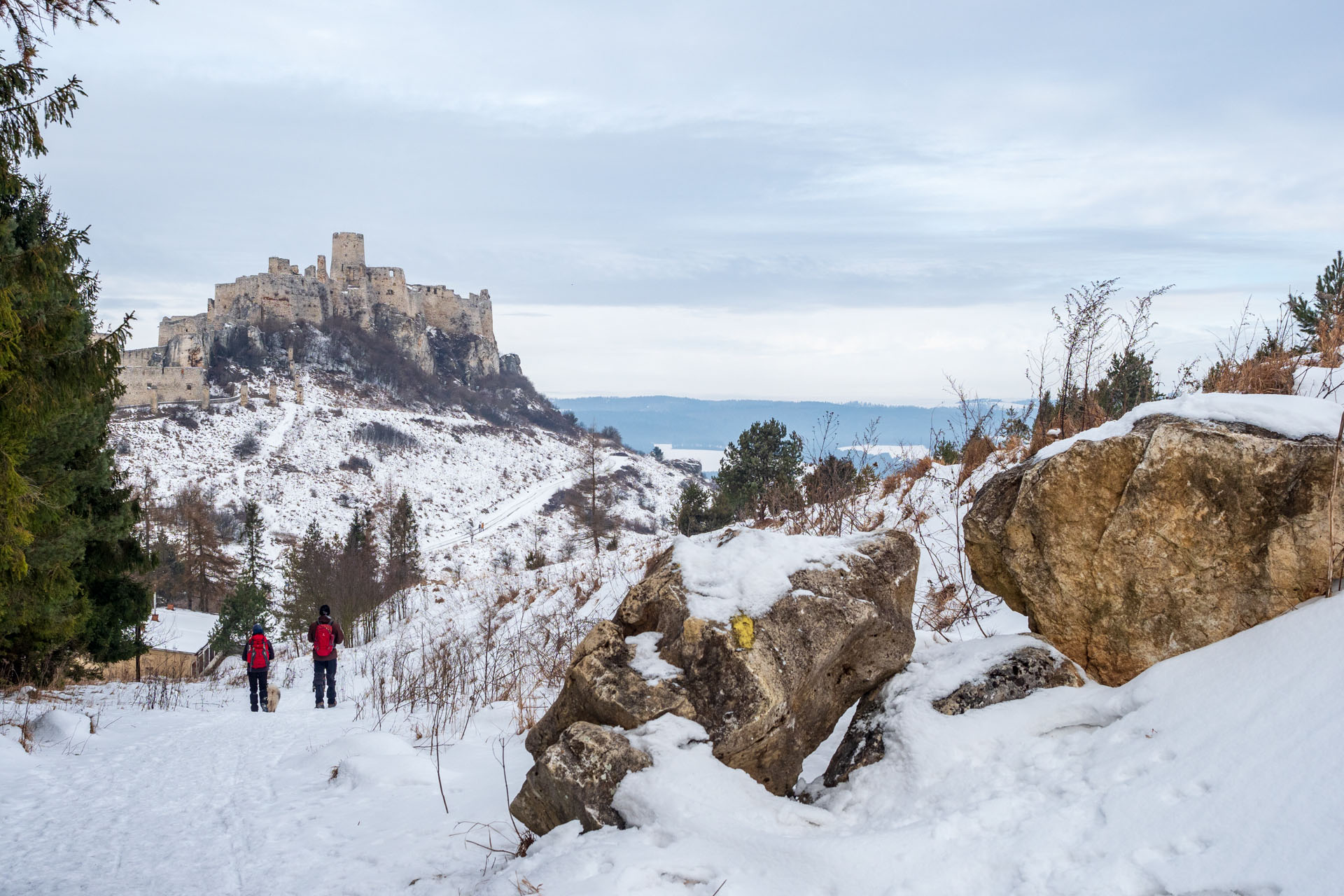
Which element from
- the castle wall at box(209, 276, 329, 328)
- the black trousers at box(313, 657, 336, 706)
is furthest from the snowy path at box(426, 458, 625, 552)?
the black trousers at box(313, 657, 336, 706)

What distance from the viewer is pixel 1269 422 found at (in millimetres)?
3889

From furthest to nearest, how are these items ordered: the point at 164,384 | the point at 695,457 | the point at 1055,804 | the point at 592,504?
1. the point at 695,457
2. the point at 164,384
3. the point at 592,504
4. the point at 1055,804

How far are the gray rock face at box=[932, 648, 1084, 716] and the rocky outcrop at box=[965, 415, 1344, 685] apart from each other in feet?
0.65

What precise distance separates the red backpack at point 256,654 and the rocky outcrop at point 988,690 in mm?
9135

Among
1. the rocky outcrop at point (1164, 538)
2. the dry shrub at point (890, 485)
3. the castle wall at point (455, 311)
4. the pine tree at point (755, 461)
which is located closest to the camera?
the rocky outcrop at point (1164, 538)

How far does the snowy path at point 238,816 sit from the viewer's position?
13.5ft

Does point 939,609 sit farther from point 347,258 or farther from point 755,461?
point 347,258

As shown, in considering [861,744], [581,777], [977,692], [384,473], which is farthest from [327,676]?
[384,473]

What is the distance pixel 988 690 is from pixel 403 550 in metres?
37.2

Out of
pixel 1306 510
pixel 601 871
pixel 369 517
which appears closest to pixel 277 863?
pixel 601 871

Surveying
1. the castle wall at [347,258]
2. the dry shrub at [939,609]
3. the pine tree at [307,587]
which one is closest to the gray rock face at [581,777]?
the dry shrub at [939,609]

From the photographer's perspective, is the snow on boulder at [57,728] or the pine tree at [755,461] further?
the pine tree at [755,461]

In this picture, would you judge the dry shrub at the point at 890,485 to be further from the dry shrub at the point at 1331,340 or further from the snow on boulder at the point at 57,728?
the snow on boulder at the point at 57,728

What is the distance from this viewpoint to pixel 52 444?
10570mm
